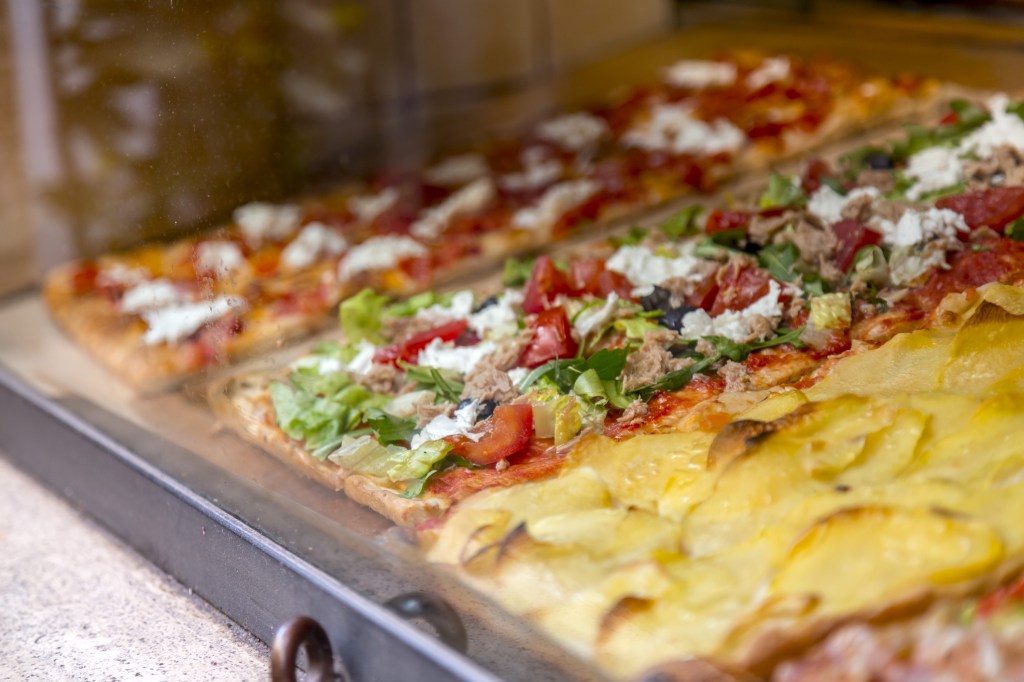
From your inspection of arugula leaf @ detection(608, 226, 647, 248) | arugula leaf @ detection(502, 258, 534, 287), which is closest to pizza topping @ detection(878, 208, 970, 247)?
arugula leaf @ detection(608, 226, 647, 248)

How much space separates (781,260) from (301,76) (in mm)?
3506

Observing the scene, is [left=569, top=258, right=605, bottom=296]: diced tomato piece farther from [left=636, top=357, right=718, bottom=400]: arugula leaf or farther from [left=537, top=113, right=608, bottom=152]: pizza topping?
[left=537, top=113, right=608, bottom=152]: pizza topping

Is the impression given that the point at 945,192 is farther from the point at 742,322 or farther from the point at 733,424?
the point at 733,424

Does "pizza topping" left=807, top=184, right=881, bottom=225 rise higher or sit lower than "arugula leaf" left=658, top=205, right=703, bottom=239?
higher

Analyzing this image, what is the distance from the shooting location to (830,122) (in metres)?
5.92

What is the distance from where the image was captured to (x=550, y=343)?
3.36 metres

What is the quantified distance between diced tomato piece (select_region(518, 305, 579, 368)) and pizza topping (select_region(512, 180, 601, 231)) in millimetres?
2069

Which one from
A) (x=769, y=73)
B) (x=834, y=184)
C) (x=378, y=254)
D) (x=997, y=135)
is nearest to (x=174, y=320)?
(x=378, y=254)

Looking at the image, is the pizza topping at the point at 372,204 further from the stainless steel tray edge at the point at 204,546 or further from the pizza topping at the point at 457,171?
the stainless steel tray edge at the point at 204,546

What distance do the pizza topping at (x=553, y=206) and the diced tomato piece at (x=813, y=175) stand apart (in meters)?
1.30

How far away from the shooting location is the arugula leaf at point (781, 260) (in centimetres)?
355

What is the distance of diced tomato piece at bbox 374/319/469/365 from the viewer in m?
3.65

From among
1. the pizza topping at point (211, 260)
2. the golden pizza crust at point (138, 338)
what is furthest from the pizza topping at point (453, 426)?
the pizza topping at point (211, 260)

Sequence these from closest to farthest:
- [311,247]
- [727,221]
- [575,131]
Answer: [727,221], [311,247], [575,131]
